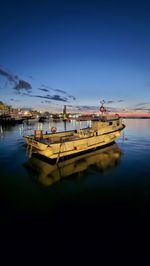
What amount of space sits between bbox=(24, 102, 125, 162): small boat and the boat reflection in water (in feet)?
3.58

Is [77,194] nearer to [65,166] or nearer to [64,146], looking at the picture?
[65,166]

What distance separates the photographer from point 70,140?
21125 millimetres

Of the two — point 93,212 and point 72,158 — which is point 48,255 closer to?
point 93,212

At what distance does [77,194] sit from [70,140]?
10159 mm

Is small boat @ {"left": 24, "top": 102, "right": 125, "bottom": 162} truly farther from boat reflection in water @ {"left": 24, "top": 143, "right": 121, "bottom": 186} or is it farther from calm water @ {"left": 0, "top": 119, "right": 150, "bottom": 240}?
calm water @ {"left": 0, "top": 119, "right": 150, "bottom": 240}

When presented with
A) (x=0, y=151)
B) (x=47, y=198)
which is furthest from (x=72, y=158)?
(x=0, y=151)

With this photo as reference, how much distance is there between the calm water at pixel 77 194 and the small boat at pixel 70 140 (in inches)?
64.4

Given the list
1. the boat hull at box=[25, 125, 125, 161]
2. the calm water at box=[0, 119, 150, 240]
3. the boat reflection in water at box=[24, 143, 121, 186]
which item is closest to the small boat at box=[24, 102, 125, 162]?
the boat hull at box=[25, 125, 125, 161]

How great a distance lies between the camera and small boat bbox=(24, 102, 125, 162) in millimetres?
18688

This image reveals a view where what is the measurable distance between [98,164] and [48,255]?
13.2 meters

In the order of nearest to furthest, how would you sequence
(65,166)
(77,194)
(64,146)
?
(77,194)
(65,166)
(64,146)

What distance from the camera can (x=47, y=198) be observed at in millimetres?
11109

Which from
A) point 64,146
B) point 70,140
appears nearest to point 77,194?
point 64,146

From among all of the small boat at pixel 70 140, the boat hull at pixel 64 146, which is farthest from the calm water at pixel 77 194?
the small boat at pixel 70 140
